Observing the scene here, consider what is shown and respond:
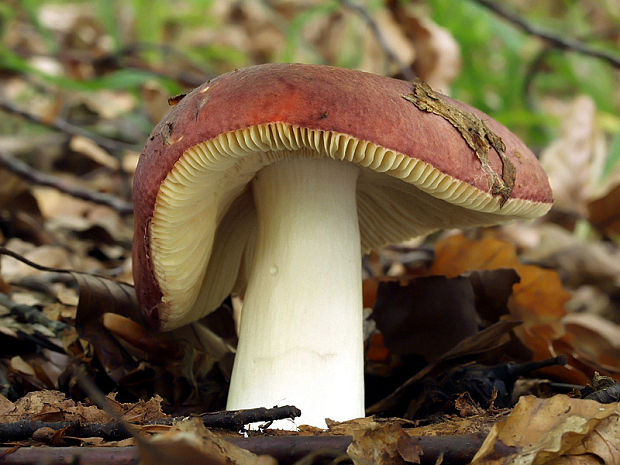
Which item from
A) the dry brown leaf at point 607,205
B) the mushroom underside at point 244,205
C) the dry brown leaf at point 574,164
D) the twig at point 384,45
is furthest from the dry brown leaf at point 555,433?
the dry brown leaf at point 574,164

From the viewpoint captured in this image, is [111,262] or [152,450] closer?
[152,450]

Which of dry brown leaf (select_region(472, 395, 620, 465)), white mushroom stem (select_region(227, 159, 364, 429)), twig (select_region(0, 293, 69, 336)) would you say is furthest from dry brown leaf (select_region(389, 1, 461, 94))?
dry brown leaf (select_region(472, 395, 620, 465))

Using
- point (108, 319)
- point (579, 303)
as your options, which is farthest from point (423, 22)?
point (108, 319)

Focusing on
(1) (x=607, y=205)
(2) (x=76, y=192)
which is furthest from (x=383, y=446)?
(1) (x=607, y=205)

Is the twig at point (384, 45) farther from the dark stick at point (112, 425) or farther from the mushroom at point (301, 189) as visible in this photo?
the dark stick at point (112, 425)

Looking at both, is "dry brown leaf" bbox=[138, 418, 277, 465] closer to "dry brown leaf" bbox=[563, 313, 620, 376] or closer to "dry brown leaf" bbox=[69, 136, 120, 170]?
"dry brown leaf" bbox=[563, 313, 620, 376]

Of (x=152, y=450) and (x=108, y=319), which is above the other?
(x=108, y=319)

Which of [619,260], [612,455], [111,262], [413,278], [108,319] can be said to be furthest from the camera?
[619,260]

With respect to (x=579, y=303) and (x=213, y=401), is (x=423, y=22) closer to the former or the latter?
(x=579, y=303)
